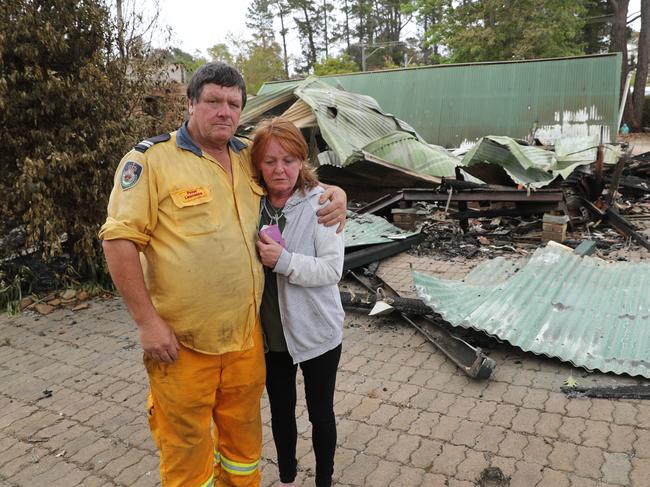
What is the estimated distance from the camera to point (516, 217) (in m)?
7.89

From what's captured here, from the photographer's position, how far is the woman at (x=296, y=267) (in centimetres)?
191

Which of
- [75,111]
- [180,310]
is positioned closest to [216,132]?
[180,310]

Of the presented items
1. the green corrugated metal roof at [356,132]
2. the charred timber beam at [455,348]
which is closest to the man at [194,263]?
the charred timber beam at [455,348]

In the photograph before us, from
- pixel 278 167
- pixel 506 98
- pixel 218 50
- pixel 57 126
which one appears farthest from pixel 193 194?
pixel 218 50

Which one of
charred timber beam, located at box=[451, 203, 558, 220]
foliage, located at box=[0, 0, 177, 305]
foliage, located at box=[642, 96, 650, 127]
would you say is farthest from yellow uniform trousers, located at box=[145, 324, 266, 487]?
foliage, located at box=[642, 96, 650, 127]

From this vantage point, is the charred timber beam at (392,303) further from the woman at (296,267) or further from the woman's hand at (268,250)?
the woman's hand at (268,250)

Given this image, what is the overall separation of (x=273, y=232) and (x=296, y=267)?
170 millimetres

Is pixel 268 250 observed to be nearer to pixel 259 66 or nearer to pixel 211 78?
pixel 211 78

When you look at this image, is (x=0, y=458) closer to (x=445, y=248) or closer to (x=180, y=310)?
(x=180, y=310)

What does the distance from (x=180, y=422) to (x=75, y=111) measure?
460cm

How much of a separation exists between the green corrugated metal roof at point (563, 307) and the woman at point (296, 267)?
2.08 m

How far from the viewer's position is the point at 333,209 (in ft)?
6.49

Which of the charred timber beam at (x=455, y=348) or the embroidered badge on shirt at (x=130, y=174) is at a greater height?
the embroidered badge on shirt at (x=130, y=174)

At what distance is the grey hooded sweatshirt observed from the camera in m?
1.97
